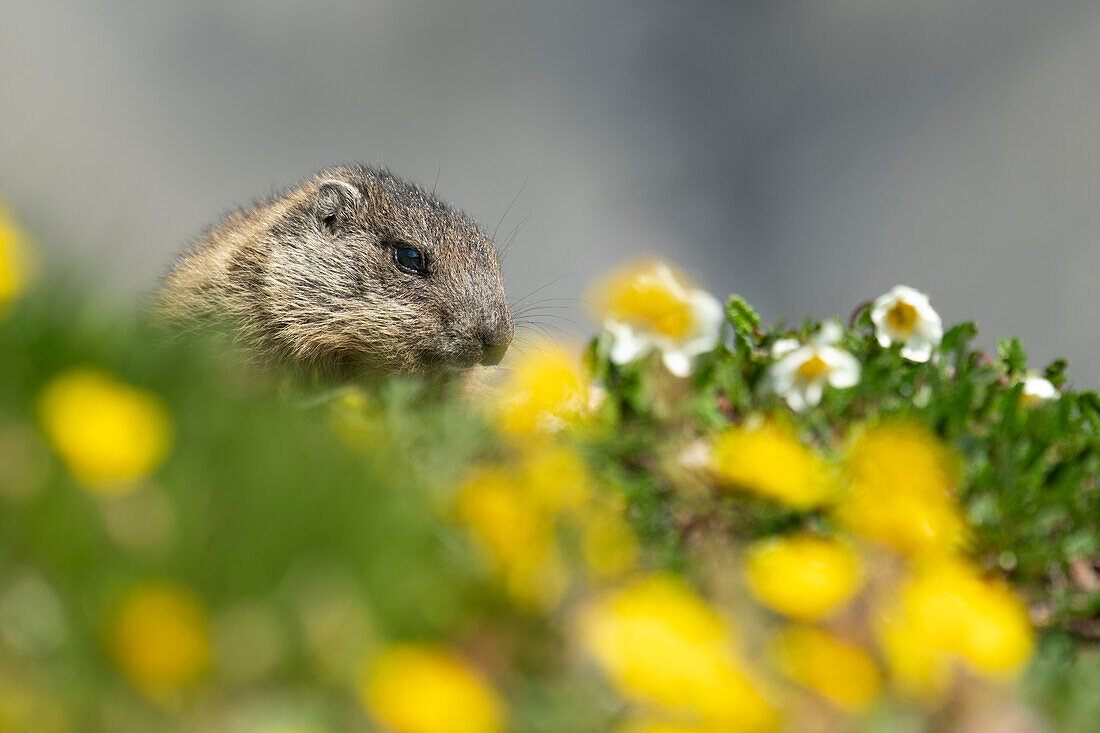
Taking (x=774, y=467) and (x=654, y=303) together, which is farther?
(x=654, y=303)

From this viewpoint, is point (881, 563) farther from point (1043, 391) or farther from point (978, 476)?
point (1043, 391)

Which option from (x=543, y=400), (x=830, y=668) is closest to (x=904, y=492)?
(x=830, y=668)

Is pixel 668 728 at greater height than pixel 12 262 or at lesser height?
lesser

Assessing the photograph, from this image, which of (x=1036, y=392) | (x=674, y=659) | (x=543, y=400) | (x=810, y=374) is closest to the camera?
(x=674, y=659)

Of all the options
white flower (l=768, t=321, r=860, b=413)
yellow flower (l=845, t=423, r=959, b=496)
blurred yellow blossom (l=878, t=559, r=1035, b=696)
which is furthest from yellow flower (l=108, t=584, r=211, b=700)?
white flower (l=768, t=321, r=860, b=413)

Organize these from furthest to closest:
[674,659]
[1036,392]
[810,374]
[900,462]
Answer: [1036,392]
[810,374]
[900,462]
[674,659]

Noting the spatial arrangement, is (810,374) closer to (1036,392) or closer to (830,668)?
(1036,392)

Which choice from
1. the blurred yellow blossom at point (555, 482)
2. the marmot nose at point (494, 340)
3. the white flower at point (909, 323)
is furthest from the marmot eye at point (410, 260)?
the blurred yellow blossom at point (555, 482)
